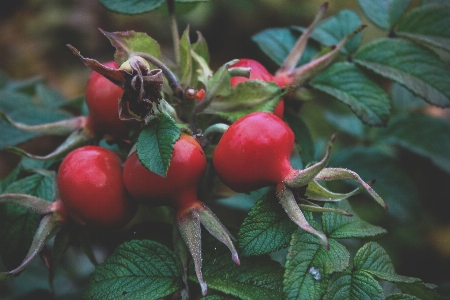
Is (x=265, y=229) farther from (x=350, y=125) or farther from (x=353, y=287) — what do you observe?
(x=350, y=125)

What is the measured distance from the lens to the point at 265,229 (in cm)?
104

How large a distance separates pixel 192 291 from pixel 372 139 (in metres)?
1.21

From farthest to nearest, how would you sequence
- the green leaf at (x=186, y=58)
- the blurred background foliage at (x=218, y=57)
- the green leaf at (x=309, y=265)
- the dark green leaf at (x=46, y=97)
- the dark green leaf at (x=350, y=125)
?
the blurred background foliage at (x=218, y=57), the dark green leaf at (x=350, y=125), the dark green leaf at (x=46, y=97), the green leaf at (x=186, y=58), the green leaf at (x=309, y=265)

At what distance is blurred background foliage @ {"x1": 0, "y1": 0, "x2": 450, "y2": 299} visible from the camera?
2572 millimetres

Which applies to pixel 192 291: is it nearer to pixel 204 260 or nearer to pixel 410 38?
pixel 204 260

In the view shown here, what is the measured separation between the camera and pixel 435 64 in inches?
59.9

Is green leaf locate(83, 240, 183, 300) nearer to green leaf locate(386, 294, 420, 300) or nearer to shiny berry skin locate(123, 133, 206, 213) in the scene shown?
shiny berry skin locate(123, 133, 206, 213)

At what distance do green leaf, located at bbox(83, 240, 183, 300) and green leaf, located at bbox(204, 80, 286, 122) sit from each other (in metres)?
0.39

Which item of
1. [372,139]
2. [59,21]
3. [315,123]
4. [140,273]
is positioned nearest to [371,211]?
[372,139]

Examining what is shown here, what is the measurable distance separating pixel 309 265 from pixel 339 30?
1.02 meters

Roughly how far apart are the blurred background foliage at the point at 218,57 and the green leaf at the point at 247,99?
2.91 feet

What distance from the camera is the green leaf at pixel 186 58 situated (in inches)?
50.5

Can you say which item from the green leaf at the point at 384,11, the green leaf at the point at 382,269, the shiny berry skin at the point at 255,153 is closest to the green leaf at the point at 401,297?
the green leaf at the point at 382,269

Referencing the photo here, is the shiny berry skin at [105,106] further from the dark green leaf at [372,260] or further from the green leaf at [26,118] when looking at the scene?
the dark green leaf at [372,260]
